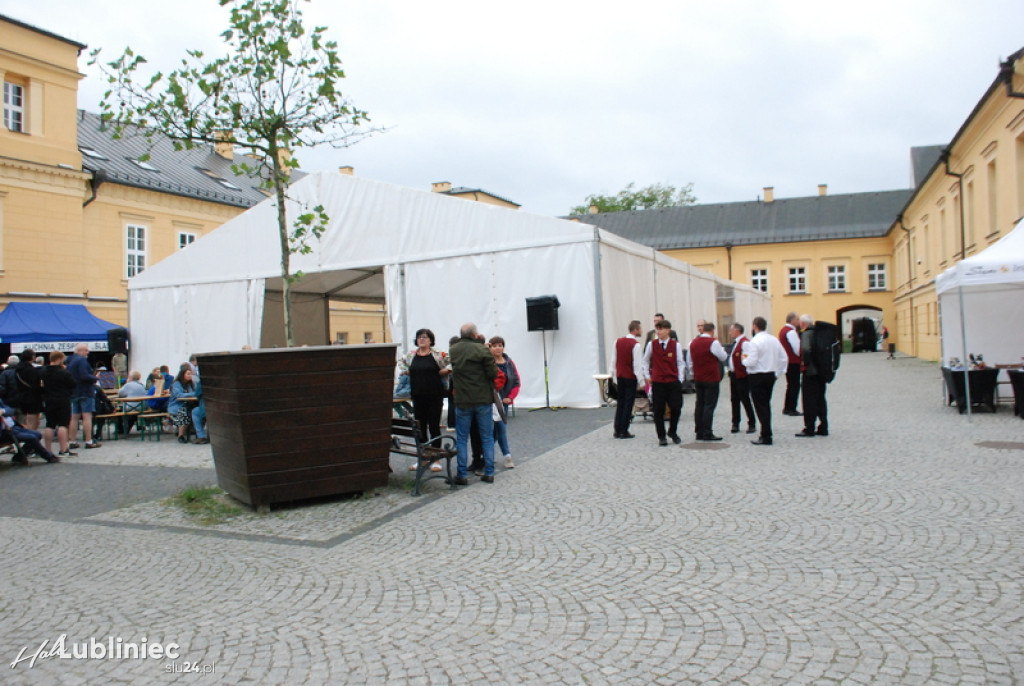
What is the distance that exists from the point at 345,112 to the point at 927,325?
31.9 m

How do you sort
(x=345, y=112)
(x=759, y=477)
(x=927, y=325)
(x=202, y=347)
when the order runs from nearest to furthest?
(x=759, y=477)
(x=345, y=112)
(x=202, y=347)
(x=927, y=325)

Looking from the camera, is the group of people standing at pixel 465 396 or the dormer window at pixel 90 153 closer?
the group of people standing at pixel 465 396

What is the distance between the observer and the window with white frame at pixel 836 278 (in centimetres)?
4697

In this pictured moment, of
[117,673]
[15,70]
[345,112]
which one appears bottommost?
[117,673]

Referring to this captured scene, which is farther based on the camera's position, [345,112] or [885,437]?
[885,437]

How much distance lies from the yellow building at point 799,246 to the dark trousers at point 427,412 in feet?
132

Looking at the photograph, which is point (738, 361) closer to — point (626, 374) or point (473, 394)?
point (626, 374)

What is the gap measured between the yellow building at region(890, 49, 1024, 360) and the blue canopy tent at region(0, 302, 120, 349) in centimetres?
2272

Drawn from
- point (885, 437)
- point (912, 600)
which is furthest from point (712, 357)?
point (912, 600)

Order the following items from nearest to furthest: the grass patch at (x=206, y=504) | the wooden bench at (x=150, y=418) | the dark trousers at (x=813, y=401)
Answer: the grass patch at (x=206, y=504), the dark trousers at (x=813, y=401), the wooden bench at (x=150, y=418)

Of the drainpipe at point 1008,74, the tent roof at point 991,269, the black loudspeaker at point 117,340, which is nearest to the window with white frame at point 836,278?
the drainpipe at point 1008,74

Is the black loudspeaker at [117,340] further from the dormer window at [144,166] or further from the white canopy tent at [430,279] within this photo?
the dormer window at [144,166]

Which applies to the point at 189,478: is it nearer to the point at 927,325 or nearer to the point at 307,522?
the point at 307,522

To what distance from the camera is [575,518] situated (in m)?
5.81
